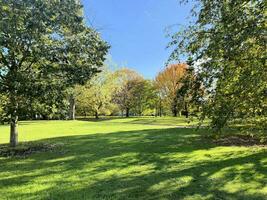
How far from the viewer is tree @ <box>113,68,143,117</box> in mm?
66562

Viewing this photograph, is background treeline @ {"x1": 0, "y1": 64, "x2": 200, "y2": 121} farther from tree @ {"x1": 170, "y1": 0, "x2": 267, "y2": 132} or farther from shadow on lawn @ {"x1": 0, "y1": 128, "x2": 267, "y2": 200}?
tree @ {"x1": 170, "y1": 0, "x2": 267, "y2": 132}

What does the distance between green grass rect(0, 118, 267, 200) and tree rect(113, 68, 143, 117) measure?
5234 centimetres

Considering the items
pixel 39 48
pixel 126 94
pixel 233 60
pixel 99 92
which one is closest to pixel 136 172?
pixel 233 60

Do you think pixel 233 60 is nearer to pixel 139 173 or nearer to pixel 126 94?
pixel 139 173

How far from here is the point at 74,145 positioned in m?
15.4

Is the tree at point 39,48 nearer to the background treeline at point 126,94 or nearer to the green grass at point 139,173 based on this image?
the green grass at point 139,173

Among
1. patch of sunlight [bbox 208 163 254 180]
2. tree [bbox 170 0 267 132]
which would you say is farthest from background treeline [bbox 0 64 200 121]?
tree [bbox 170 0 267 132]

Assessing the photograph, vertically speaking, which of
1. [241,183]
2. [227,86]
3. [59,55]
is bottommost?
[241,183]

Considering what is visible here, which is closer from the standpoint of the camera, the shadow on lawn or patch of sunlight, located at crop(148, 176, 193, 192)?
the shadow on lawn

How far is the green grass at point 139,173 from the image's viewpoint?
7.80 metres

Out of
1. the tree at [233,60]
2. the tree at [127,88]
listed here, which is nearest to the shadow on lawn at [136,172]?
the tree at [233,60]

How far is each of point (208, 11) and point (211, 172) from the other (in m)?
4.16

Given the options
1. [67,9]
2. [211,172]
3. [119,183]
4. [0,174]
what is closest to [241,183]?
[211,172]

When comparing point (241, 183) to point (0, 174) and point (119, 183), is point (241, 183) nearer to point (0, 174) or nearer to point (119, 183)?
point (119, 183)
